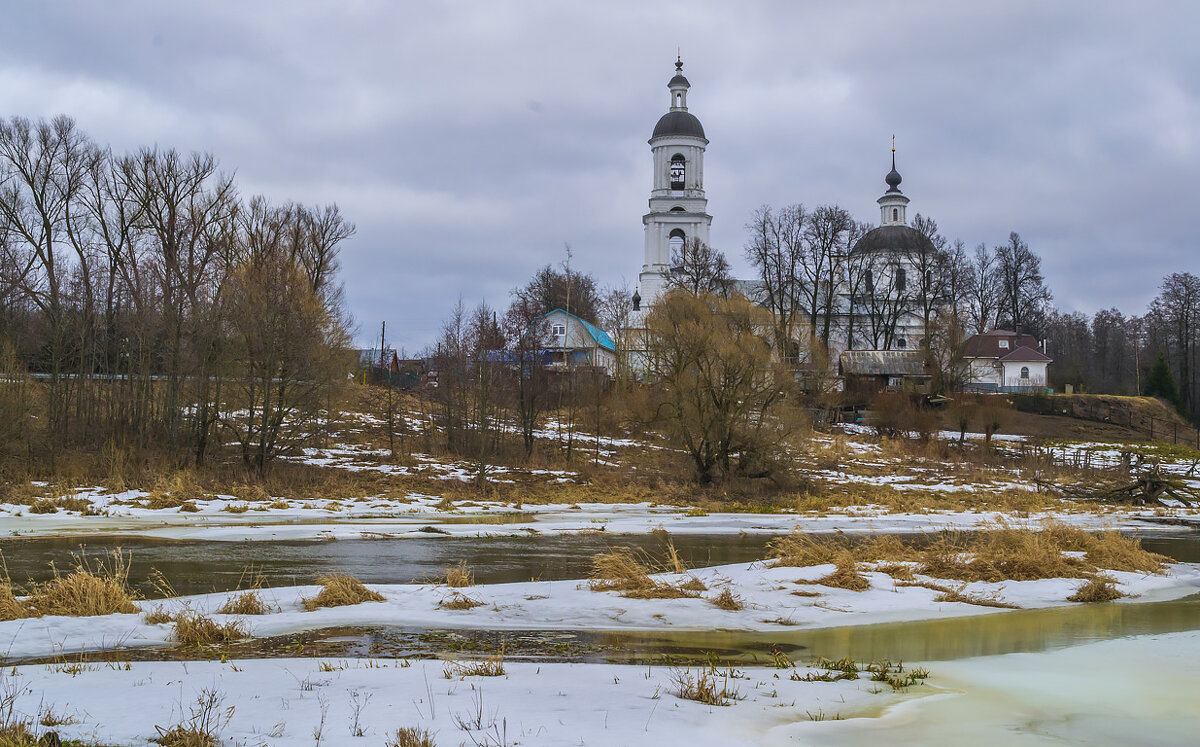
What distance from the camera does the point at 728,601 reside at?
13109 mm

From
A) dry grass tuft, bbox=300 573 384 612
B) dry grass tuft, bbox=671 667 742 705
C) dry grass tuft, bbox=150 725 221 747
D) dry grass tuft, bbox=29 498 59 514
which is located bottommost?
dry grass tuft, bbox=29 498 59 514

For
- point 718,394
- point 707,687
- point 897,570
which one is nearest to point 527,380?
point 718,394

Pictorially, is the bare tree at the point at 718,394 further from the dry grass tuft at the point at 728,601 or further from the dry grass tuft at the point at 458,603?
the dry grass tuft at the point at 458,603

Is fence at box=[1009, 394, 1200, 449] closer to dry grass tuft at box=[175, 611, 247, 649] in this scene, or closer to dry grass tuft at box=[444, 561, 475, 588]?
dry grass tuft at box=[444, 561, 475, 588]

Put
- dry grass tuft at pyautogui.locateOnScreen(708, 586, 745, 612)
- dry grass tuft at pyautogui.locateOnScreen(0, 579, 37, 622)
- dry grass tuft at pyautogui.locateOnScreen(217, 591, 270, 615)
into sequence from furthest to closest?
dry grass tuft at pyautogui.locateOnScreen(708, 586, 745, 612) < dry grass tuft at pyautogui.locateOnScreen(217, 591, 270, 615) < dry grass tuft at pyautogui.locateOnScreen(0, 579, 37, 622)

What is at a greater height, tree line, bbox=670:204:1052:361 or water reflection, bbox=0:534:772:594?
tree line, bbox=670:204:1052:361

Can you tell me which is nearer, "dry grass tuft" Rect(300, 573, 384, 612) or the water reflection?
"dry grass tuft" Rect(300, 573, 384, 612)

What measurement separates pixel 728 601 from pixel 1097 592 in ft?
20.2

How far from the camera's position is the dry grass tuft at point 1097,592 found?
1454 cm

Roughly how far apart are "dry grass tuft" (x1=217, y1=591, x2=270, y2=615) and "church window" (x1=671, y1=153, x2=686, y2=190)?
7380 cm

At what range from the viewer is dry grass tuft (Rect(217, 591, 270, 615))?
1158cm

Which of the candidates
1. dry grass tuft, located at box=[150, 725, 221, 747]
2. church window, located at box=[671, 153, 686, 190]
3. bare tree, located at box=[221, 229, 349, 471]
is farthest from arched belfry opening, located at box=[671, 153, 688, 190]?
dry grass tuft, located at box=[150, 725, 221, 747]

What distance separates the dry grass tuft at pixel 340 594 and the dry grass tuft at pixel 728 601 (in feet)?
15.4

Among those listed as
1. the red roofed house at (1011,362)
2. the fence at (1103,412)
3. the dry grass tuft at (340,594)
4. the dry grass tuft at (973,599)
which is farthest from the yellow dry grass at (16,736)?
the red roofed house at (1011,362)
